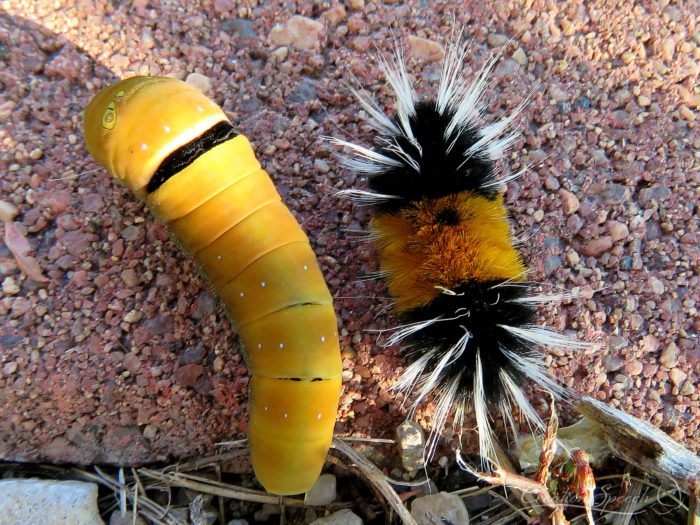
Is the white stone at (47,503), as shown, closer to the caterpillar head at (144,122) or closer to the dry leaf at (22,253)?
the dry leaf at (22,253)

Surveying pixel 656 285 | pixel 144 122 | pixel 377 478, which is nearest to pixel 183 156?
pixel 144 122

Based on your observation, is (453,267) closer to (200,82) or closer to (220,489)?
(220,489)

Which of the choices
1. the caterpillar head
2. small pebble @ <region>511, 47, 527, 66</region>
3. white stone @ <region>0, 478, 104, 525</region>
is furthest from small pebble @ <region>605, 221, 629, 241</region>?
white stone @ <region>0, 478, 104, 525</region>

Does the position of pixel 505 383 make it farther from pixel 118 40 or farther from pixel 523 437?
pixel 118 40

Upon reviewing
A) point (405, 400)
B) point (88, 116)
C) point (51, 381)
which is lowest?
Result: point (405, 400)

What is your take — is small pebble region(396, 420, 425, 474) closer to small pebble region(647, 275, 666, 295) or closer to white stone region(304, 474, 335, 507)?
white stone region(304, 474, 335, 507)

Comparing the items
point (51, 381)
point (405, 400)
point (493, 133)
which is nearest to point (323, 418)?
point (405, 400)

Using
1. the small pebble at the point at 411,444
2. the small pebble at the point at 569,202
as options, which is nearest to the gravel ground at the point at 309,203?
the small pebble at the point at 569,202
